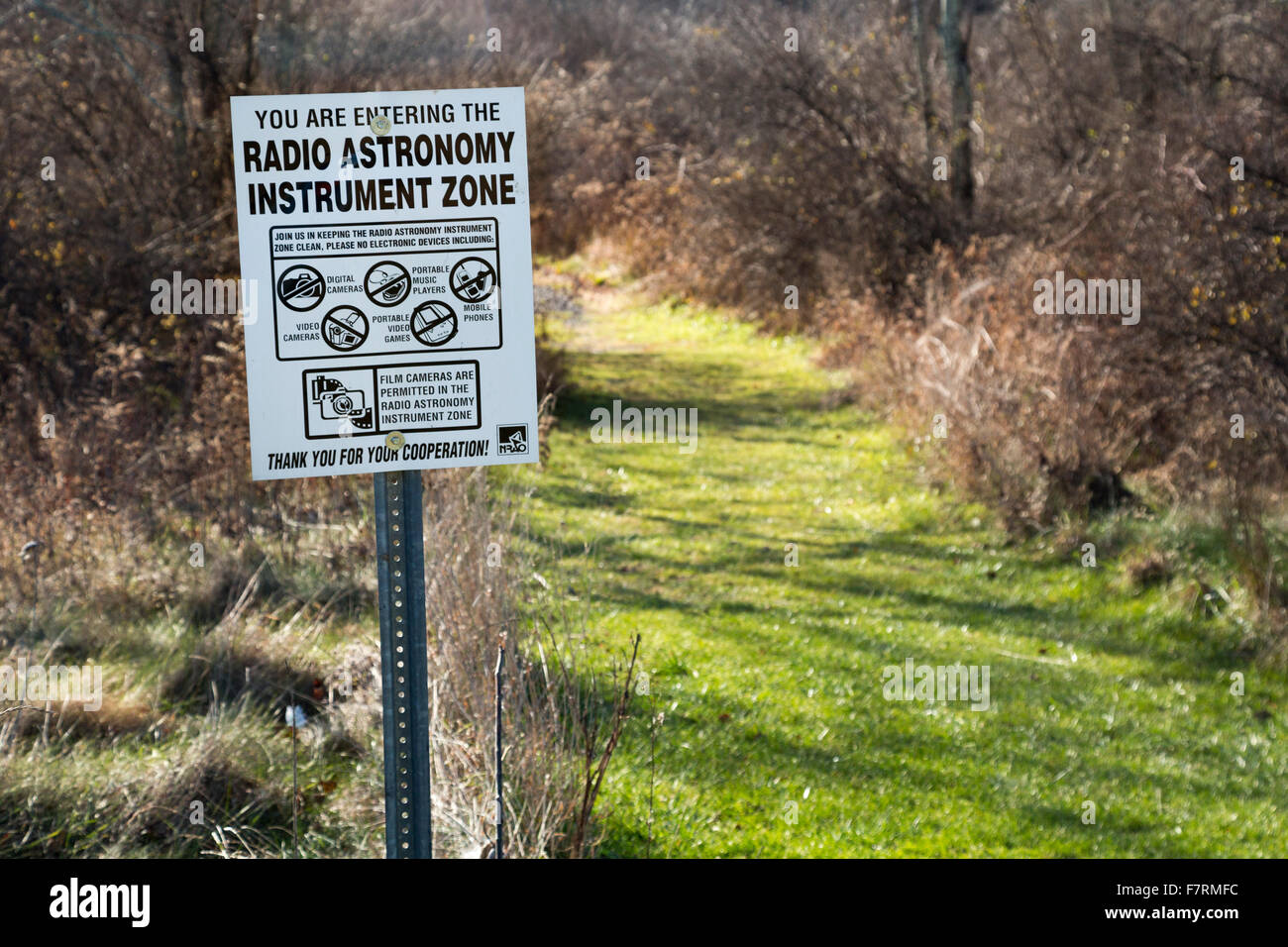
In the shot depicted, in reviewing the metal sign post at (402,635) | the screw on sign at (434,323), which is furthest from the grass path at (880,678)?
the screw on sign at (434,323)

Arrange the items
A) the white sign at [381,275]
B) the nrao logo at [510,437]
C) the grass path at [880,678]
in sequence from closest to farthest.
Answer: the white sign at [381,275] < the nrao logo at [510,437] < the grass path at [880,678]

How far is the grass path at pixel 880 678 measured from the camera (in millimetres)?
4719

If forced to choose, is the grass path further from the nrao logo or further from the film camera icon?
the film camera icon

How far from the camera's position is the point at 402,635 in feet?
9.03

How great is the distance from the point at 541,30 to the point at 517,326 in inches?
1476

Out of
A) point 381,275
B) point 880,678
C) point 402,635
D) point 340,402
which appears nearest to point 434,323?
point 381,275

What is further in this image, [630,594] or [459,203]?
[630,594]

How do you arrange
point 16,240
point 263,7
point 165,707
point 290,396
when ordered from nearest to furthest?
point 290,396 → point 165,707 → point 16,240 → point 263,7

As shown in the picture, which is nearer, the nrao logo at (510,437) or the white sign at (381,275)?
the white sign at (381,275)

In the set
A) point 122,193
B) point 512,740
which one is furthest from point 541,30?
point 512,740

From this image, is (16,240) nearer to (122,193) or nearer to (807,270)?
(122,193)

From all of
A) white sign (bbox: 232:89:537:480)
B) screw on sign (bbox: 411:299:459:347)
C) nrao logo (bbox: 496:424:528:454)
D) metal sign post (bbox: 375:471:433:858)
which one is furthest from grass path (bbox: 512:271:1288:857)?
screw on sign (bbox: 411:299:459:347)

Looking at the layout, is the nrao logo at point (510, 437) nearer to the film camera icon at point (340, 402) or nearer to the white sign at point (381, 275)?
the white sign at point (381, 275)

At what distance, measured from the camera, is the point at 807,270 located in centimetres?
1697
